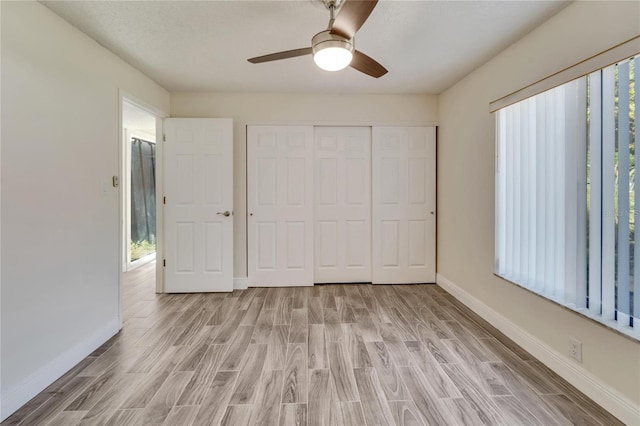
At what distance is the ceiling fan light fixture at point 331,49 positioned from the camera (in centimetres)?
162

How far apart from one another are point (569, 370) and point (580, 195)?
110cm

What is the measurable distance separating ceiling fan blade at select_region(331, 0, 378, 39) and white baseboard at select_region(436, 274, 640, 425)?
236 cm

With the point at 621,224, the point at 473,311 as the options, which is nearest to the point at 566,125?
the point at 621,224

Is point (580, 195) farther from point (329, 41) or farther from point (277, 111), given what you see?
point (277, 111)

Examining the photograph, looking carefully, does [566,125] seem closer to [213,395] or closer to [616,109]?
[616,109]

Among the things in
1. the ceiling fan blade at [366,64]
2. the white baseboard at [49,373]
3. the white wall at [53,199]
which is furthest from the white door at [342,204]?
the white baseboard at [49,373]

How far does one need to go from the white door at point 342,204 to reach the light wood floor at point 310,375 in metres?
0.89

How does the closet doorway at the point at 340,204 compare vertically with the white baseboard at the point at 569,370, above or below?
above

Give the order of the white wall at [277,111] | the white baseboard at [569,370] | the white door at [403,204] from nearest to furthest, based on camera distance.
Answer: the white baseboard at [569,370] → the white wall at [277,111] → the white door at [403,204]

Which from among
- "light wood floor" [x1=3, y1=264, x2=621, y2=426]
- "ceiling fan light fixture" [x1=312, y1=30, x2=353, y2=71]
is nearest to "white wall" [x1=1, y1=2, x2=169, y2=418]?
"light wood floor" [x1=3, y1=264, x2=621, y2=426]

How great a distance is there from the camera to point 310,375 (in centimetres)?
194

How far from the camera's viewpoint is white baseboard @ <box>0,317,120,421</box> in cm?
163

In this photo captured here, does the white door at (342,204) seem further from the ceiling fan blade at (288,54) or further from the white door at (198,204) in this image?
the ceiling fan blade at (288,54)

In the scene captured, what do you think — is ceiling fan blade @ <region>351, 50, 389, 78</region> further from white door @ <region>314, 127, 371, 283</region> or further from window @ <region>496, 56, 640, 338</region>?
white door @ <region>314, 127, 371, 283</region>
